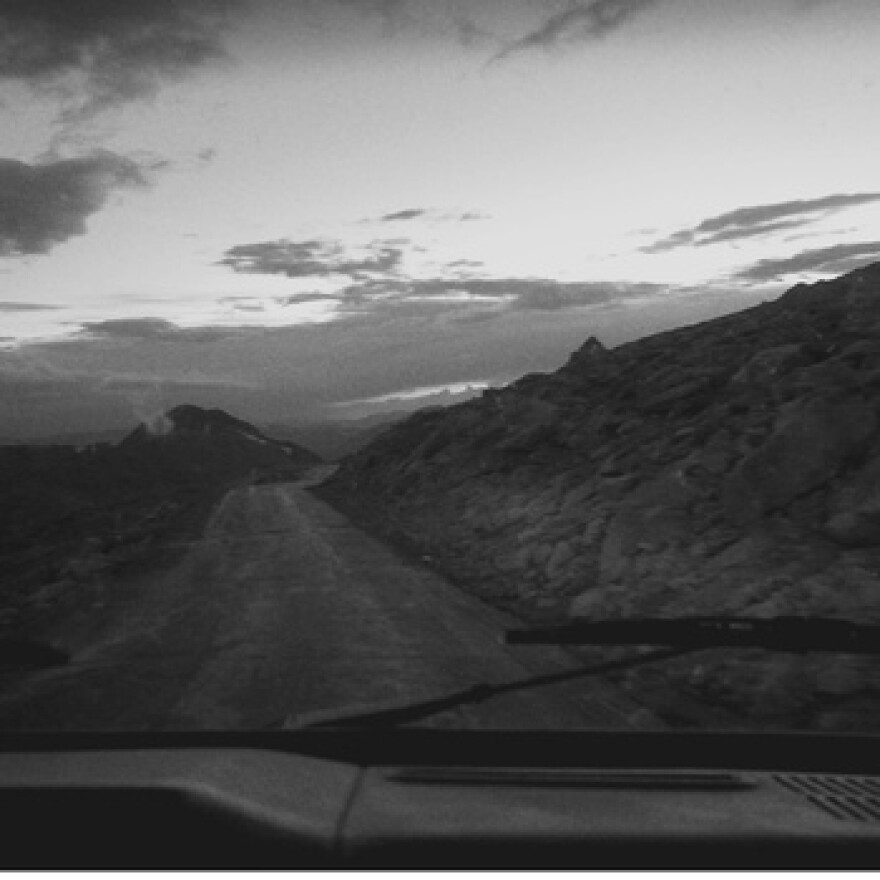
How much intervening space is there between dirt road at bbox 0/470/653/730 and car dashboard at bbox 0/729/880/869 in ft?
2.81

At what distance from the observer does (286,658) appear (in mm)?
7742

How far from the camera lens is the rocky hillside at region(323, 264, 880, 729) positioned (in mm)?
7480

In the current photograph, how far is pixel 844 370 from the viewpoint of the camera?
17.1 metres

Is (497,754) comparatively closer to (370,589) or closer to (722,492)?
(370,589)

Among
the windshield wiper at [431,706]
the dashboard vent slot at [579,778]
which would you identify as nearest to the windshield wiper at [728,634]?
the windshield wiper at [431,706]

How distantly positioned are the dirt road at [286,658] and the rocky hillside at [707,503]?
38.8 inches

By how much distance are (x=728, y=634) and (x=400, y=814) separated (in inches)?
71.0

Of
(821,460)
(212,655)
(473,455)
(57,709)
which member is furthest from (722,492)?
(473,455)

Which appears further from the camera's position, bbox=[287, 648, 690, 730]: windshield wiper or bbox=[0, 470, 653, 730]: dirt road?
bbox=[0, 470, 653, 730]: dirt road

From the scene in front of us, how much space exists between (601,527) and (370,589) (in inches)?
203

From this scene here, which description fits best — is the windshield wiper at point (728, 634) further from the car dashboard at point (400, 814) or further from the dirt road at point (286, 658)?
the dirt road at point (286, 658)

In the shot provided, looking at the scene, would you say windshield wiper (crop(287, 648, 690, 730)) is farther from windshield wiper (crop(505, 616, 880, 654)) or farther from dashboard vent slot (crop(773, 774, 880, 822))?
dashboard vent slot (crop(773, 774, 880, 822))

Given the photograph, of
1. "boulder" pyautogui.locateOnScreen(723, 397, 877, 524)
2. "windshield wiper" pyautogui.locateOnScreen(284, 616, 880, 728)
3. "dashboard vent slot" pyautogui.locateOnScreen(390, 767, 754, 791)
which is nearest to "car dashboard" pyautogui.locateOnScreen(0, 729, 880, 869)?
"dashboard vent slot" pyautogui.locateOnScreen(390, 767, 754, 791)

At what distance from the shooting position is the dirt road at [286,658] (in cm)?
609
